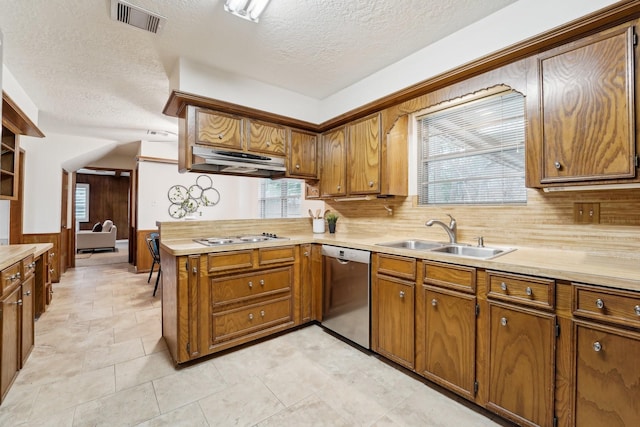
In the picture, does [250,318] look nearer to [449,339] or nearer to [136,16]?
[449,339]

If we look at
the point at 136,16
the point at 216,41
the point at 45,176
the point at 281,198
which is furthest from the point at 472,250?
the point at 45,176

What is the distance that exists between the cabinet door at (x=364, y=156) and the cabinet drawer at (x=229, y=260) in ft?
4.15

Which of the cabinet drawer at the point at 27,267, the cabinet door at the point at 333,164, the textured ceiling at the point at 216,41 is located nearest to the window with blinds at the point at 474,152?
the textured ceiling at the point at 216,41

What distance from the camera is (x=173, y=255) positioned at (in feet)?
7.34

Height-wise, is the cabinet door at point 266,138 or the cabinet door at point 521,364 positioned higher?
the cabinet door at point 266,138

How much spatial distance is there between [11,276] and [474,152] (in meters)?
3.53

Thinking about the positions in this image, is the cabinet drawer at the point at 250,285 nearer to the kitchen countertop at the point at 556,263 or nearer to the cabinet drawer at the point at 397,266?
the kitchen countertop at the point at 556,263

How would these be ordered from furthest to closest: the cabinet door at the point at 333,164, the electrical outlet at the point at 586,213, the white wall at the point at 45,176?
the white wall at the point at 45,176, the cabinet door at the point at 333,164, the electrical outlet at the point at 586,213

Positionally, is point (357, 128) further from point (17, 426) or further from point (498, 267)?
point (17, 426)

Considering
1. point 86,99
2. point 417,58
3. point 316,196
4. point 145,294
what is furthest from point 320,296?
point 86,99

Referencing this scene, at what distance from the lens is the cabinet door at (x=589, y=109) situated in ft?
4.85

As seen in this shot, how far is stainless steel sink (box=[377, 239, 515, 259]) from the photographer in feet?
6.94

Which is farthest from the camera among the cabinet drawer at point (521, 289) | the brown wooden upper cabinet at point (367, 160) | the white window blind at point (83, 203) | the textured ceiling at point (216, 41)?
the white window blind at point (83, 203)

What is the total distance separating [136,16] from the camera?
77.9 inches
